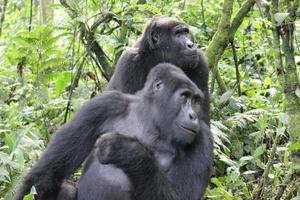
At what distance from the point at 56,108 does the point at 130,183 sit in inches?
79.7

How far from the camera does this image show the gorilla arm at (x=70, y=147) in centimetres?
370

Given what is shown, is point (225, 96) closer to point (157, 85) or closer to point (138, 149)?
point (157, 85)

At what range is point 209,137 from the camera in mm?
3975

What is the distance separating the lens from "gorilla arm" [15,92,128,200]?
3701 mm

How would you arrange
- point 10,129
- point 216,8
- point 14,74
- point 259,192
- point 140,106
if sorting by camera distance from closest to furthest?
1. point 140,106
2. point 259,192
3. point 10,129
4. point 14,74
5. point 216,8

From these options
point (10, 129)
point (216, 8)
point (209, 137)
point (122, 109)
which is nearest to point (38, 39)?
point (10, 129)

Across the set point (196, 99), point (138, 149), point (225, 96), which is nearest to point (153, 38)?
point (225, 96)

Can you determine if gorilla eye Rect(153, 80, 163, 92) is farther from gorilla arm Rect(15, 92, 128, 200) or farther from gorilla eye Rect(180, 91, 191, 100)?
gorilla arm Rect(15, 92, 128, 200)

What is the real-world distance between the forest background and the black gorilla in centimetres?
30

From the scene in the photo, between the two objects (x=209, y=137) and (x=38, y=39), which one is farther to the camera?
(x=38, y=39)

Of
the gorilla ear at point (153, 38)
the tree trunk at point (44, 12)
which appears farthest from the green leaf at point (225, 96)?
the tree trunk at point (44, 12)

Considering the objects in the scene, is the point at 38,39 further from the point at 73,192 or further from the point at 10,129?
the point at 73,192

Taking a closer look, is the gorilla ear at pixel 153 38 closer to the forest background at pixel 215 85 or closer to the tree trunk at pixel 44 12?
the forest background at pixel 215 85

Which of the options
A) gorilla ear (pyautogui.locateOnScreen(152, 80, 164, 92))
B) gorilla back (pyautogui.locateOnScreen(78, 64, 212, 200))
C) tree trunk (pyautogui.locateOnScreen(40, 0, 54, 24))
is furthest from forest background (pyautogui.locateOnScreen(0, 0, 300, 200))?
tree trunk (pyautogui.locateOnScreen(40, 0, 54, 24))
